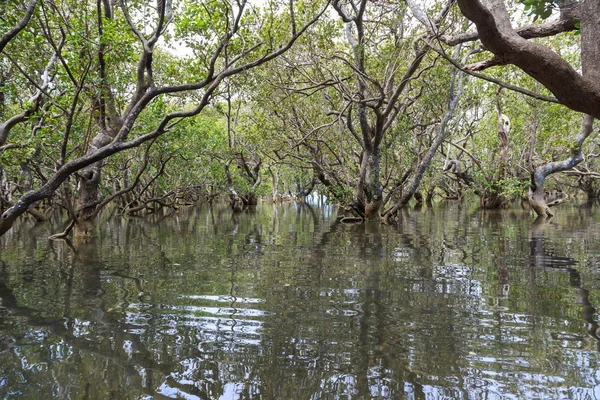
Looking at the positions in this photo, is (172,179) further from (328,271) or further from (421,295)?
(421,295)

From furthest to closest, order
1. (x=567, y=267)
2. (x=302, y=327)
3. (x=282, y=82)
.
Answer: (x=282, y=82)
(x=567, y=267)
(x=302, y=327)

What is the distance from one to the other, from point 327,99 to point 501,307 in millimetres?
12162

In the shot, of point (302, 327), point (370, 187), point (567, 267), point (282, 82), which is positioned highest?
point (282, 82)

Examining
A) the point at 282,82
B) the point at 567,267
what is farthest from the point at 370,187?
the point at 567,267

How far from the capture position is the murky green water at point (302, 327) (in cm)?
287

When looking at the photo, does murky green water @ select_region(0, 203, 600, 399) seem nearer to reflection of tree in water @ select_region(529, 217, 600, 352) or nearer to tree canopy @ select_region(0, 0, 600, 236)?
reflection of tree in water @ select_region(529, 217, 600, 352)

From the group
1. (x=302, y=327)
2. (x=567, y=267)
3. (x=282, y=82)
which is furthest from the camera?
(x=282, y=82)

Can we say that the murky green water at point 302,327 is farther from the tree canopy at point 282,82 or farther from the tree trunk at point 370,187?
the tree trunk at point 370,187

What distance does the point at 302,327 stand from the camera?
3.99 m

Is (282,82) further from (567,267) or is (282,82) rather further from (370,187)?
(567,267)

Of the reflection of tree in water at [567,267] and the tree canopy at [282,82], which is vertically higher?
the tree canopy at [282,82]

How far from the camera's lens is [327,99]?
51.2ft

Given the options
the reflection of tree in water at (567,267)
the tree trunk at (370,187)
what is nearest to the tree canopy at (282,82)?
the tree trunk at (370,187)

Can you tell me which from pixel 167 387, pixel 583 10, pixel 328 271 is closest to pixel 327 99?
pixel 328 271
